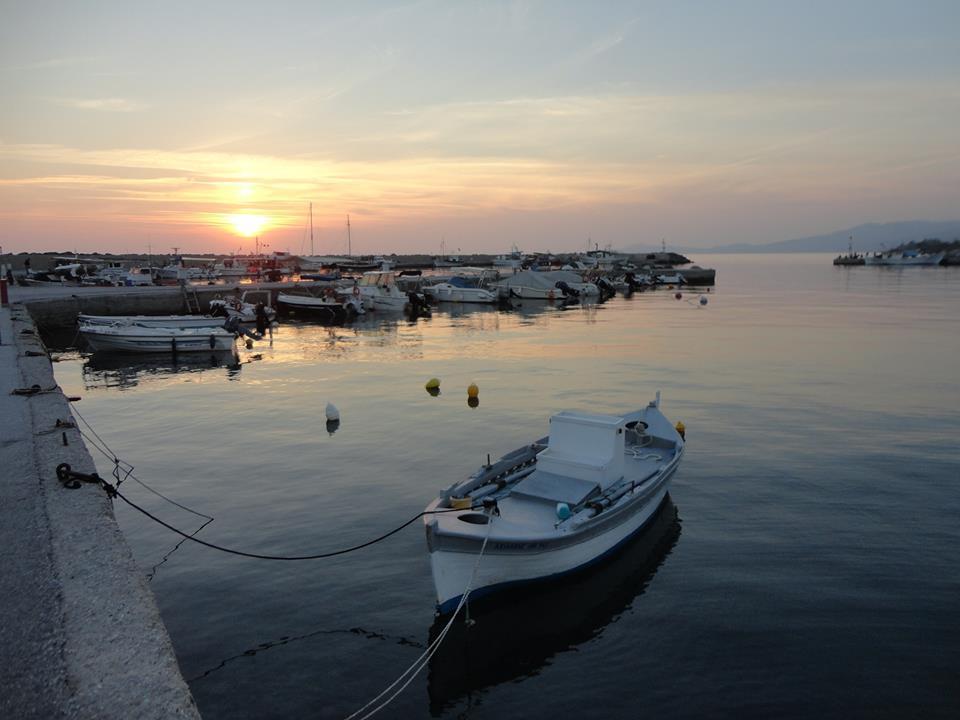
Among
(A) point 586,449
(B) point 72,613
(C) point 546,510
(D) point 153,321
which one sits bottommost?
(C) point 546,510

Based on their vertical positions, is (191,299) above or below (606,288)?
above

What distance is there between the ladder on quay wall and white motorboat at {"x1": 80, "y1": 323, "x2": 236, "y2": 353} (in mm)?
18788

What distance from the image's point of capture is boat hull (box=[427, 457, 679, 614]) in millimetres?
10453

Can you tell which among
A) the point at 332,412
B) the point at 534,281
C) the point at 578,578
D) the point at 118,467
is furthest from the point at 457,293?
the point at 578,578

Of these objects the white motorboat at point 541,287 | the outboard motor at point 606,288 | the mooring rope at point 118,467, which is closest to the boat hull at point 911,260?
the outboard motor at point 606,288

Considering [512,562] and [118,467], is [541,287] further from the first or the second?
[512,562]

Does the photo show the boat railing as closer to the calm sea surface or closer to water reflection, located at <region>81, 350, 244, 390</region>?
the calm sea surface

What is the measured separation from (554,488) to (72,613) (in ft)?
26.7

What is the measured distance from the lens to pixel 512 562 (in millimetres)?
10820

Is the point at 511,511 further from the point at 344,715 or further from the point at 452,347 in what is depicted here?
the point at 452,347

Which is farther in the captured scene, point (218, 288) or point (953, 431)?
point (218, 288)

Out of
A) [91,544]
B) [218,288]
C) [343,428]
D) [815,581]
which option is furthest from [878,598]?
[218,288]

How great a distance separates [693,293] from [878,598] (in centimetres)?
8627

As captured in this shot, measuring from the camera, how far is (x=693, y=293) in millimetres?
93625
